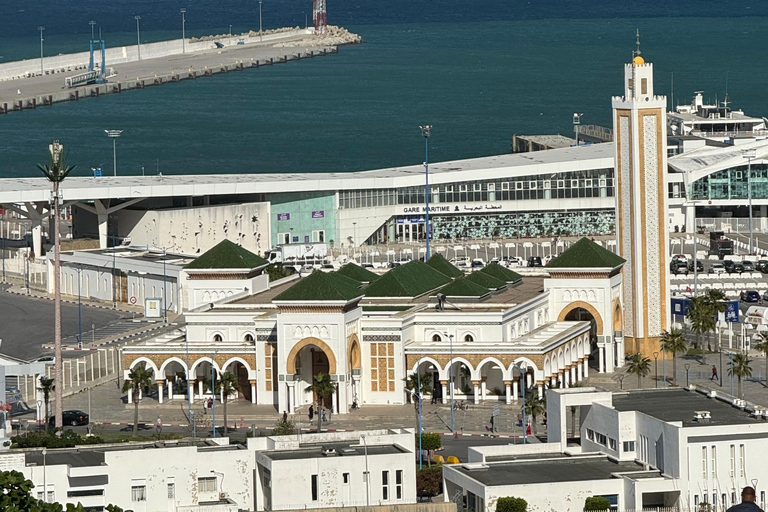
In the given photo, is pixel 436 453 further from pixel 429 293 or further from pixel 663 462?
pixel 429 293

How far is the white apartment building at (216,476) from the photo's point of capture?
202 ft

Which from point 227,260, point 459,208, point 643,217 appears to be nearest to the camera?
point 643,217

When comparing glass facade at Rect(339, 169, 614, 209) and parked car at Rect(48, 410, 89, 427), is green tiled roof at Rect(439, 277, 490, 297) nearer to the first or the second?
parked car at Rect(48, 410, 89, 427)

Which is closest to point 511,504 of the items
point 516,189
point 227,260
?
point 227,260

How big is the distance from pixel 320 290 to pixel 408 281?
985cm

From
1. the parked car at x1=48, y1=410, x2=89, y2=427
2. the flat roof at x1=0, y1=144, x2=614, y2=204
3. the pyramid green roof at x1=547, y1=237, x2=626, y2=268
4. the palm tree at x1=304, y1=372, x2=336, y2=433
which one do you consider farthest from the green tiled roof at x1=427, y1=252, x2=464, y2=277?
the flat roof at x1=0, y1=144, x2=614, y2=204

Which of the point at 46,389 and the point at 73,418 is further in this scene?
the point at 73,418

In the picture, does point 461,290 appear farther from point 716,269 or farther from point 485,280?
→ point 716,269

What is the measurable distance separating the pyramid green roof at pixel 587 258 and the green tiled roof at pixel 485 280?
274cm

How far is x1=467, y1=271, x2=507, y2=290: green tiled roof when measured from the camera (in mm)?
98250

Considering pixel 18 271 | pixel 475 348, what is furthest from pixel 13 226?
pixel 475 348

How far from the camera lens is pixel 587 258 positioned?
9981 cm

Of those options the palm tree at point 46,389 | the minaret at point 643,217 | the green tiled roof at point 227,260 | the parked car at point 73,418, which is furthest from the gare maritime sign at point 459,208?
the palm tree at point 46,389

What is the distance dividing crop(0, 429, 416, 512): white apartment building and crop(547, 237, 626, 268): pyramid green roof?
35778mm
